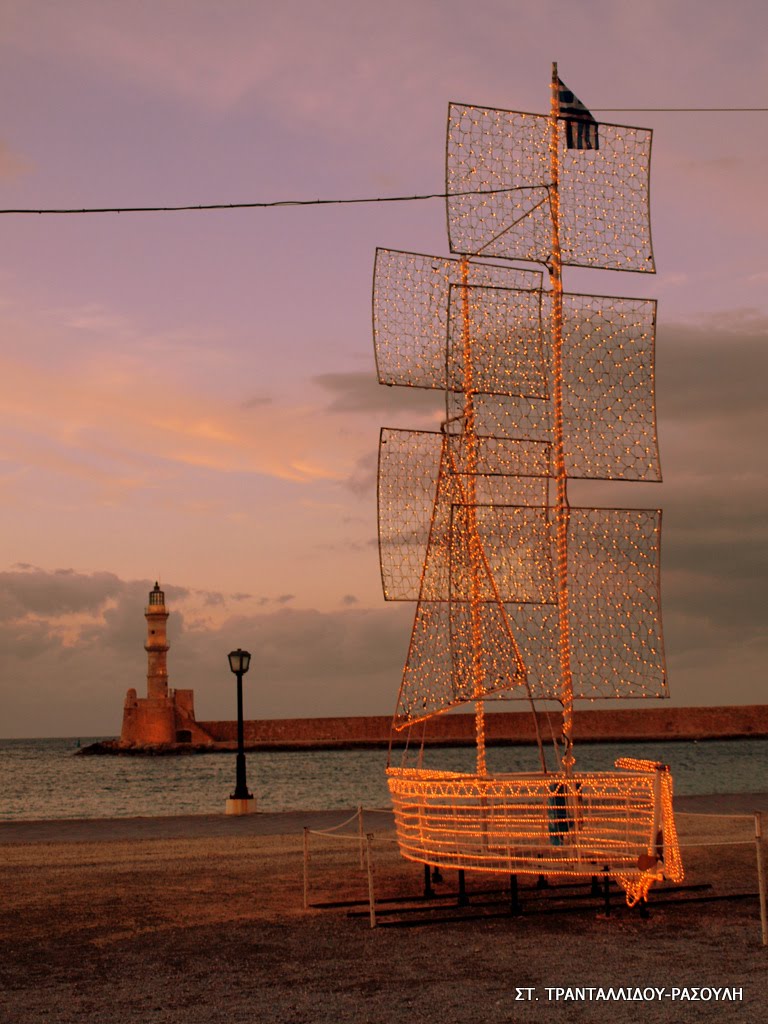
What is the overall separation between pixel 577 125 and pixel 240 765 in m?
14.4

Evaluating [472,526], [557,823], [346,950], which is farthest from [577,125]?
[346,950]

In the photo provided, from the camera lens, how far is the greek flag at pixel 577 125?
12859mm

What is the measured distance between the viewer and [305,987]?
7.84 meters

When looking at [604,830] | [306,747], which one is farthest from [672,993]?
[306,747]

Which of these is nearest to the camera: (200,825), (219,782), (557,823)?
(557,823)

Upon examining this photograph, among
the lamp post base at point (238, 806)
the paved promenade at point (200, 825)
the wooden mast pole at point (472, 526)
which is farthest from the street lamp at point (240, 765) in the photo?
the wooden mast pole at point (472, 526)

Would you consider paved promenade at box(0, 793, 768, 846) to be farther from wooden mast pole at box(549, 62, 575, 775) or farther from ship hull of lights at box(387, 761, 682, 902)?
wooden mast pole at box(549, 62, 575, 775)

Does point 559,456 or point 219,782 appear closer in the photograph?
point 559,456

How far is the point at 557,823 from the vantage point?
36.0 feet

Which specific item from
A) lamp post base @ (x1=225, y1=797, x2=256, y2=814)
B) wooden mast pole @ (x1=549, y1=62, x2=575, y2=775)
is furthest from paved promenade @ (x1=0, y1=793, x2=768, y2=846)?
wooden mast pole @ (x1=549, y1=62, x2=575, y2=775)

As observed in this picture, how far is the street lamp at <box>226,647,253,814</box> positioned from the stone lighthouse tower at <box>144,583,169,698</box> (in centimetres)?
6720

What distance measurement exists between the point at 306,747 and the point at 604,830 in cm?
11865

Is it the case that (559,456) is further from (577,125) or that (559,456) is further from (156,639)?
(156,639)

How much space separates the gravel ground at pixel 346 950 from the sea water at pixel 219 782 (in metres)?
32.7
